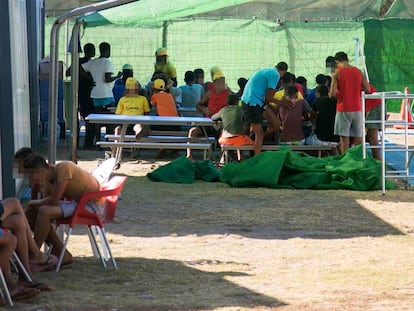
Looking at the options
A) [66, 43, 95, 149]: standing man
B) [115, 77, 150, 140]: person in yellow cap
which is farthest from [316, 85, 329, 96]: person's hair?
A: [66, 43, 95, 149]: standing man

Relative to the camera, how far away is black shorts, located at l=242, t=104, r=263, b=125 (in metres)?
15.0

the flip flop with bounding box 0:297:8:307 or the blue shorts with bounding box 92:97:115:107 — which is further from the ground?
the blue shorts with bounding box 92:97:115:107

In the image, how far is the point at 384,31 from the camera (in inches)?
837

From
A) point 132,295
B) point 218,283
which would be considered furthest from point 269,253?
point 132,295

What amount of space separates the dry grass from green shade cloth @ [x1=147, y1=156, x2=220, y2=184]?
611 mm

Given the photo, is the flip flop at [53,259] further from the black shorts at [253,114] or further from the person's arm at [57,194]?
the black shorts at [253,114]

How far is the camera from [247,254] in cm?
910

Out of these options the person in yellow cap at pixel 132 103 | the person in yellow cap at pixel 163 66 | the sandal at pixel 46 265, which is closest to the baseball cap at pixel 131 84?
the person in yellow cap at pixel 132 103

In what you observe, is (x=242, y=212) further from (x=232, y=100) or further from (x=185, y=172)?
(x=232, y=100)

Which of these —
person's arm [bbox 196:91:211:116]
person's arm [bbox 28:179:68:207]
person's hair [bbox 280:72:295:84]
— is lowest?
person's arm [bbox 28:179:68:207]

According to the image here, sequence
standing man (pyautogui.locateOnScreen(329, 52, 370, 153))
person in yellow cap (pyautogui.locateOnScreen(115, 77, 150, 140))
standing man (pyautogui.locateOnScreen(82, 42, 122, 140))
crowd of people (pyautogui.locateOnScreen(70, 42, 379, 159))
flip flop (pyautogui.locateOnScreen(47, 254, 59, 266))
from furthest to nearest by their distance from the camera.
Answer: standing man (pyautogui.locateOnScreen(82, 42, 122, 140)) → person in yellow cap (pyautogui.locateOnScreen(115, 77, 150, 140)) → crowd of people (pyautogui.locateOnScreen(70, 42, 379, 159)) → standing man (pyautogui.locateOnScreen(329, 52, 370, 153)) → flip flop (pyautogui.locateOnScreen(47, 254, 59, 266))

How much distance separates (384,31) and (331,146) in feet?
22.2

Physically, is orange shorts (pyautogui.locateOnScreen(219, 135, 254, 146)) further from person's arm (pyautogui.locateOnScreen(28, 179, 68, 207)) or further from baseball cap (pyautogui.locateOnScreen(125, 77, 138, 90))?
person's arm (pyautogui.locateOnScreen(28, 179, 68, 207))

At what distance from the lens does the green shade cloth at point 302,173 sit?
43.8 ft
